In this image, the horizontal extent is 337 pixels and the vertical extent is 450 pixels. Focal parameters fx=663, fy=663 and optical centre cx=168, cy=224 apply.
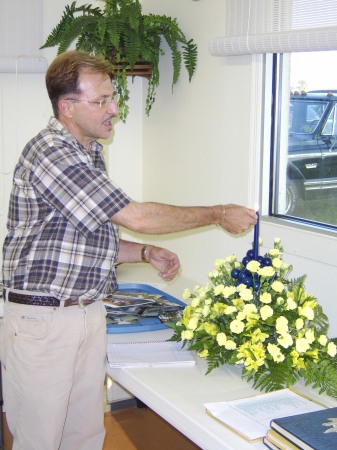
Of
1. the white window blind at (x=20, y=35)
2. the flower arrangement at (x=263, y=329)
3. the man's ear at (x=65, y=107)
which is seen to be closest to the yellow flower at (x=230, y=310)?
the flower arrangement at (x=263, y=329)

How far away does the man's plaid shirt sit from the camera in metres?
1.81

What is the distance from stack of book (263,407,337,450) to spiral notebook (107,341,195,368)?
543 mm

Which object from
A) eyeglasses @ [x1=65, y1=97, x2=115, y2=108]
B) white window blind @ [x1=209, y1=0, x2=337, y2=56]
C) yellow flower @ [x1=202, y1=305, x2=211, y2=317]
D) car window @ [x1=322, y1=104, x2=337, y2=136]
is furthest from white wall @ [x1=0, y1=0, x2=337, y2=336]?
eyeglasses @ [x1=65, y1=97, x2=115, y2=108]

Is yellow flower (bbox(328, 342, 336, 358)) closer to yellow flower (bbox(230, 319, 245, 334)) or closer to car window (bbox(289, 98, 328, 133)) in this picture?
yellow flower (bbox(230, 319, 245, 334))

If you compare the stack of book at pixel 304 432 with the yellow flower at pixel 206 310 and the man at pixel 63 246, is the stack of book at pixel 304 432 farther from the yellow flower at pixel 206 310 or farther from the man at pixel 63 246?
A: the man at pixel 63 246

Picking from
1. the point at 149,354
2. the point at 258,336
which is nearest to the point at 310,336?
the point at 258,336

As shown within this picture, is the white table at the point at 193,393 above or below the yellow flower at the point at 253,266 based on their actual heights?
below

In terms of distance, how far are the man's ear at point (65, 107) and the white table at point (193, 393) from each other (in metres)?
0.79

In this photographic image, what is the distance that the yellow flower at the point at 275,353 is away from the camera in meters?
1.82

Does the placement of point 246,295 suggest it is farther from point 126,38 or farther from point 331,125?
point 126,38

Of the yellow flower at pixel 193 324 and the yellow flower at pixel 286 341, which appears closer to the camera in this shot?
the yellow flower at pixel 286 341

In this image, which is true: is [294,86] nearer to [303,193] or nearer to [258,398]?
[303,193]

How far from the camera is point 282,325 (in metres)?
1.84

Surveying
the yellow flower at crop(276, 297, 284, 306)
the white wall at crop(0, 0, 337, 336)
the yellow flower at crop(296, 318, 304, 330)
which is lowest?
the yellow flower at crop(296, 318, 304, 330)
